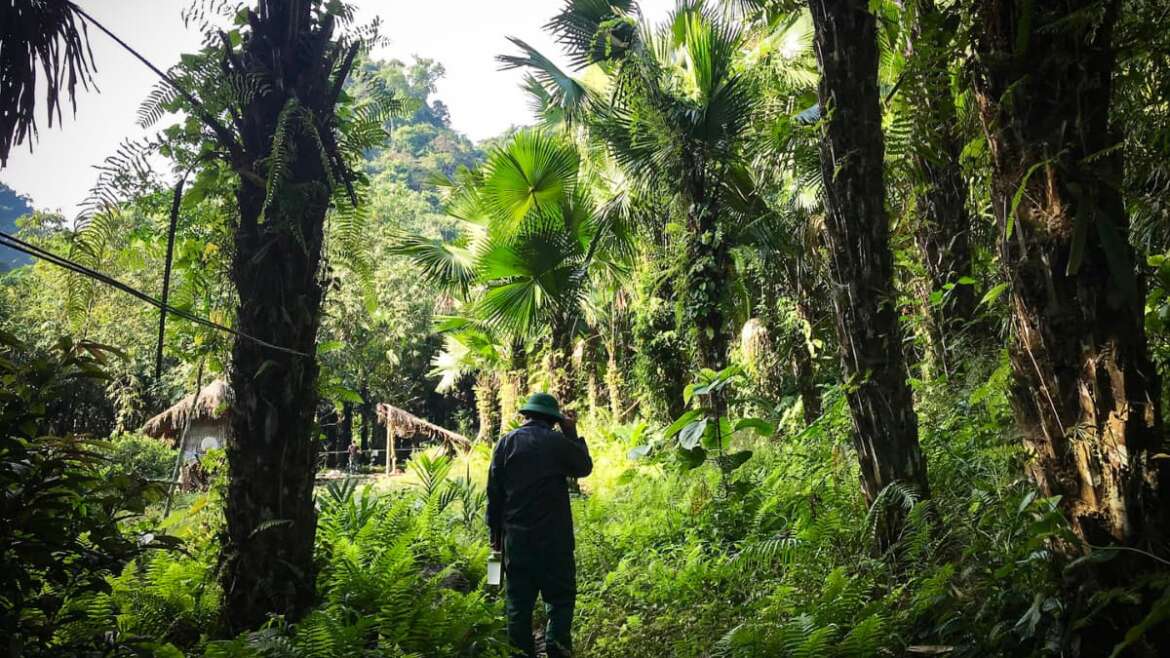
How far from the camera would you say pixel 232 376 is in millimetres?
4145

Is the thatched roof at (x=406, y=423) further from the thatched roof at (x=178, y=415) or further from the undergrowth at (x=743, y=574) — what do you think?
the undergrowth at (x=743, y=574)

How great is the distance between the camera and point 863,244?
4.11 m

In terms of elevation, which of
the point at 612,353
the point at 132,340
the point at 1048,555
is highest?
the point at 132,340

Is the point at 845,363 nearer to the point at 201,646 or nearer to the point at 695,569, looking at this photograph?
the point at 695,569

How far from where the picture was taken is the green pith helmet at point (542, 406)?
5.27 meters

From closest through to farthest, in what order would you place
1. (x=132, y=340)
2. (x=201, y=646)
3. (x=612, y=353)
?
(x=201, y=646) → (x=612, y=353) → (x=132, y=340)

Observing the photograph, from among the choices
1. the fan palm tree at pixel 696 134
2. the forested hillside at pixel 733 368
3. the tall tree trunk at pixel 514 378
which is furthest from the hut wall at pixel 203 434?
the fan palm tree at pixel 696 134

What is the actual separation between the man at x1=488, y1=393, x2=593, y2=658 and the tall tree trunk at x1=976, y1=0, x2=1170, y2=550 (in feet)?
10.1

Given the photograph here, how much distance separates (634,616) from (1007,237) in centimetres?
359

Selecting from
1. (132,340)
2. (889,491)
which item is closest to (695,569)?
(889,491)

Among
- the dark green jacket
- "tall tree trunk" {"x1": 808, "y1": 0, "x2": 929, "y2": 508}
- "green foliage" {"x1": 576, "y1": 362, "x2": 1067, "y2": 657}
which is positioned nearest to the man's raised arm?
the dark green jacket

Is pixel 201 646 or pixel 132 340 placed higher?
pixel 132 340

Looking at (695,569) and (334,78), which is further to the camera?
(695,569)

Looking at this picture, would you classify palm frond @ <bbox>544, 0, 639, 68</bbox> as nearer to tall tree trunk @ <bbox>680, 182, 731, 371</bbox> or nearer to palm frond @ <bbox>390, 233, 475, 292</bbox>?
tall tree trunk @ <bbox>680, 182, 731, 371</bbox>
